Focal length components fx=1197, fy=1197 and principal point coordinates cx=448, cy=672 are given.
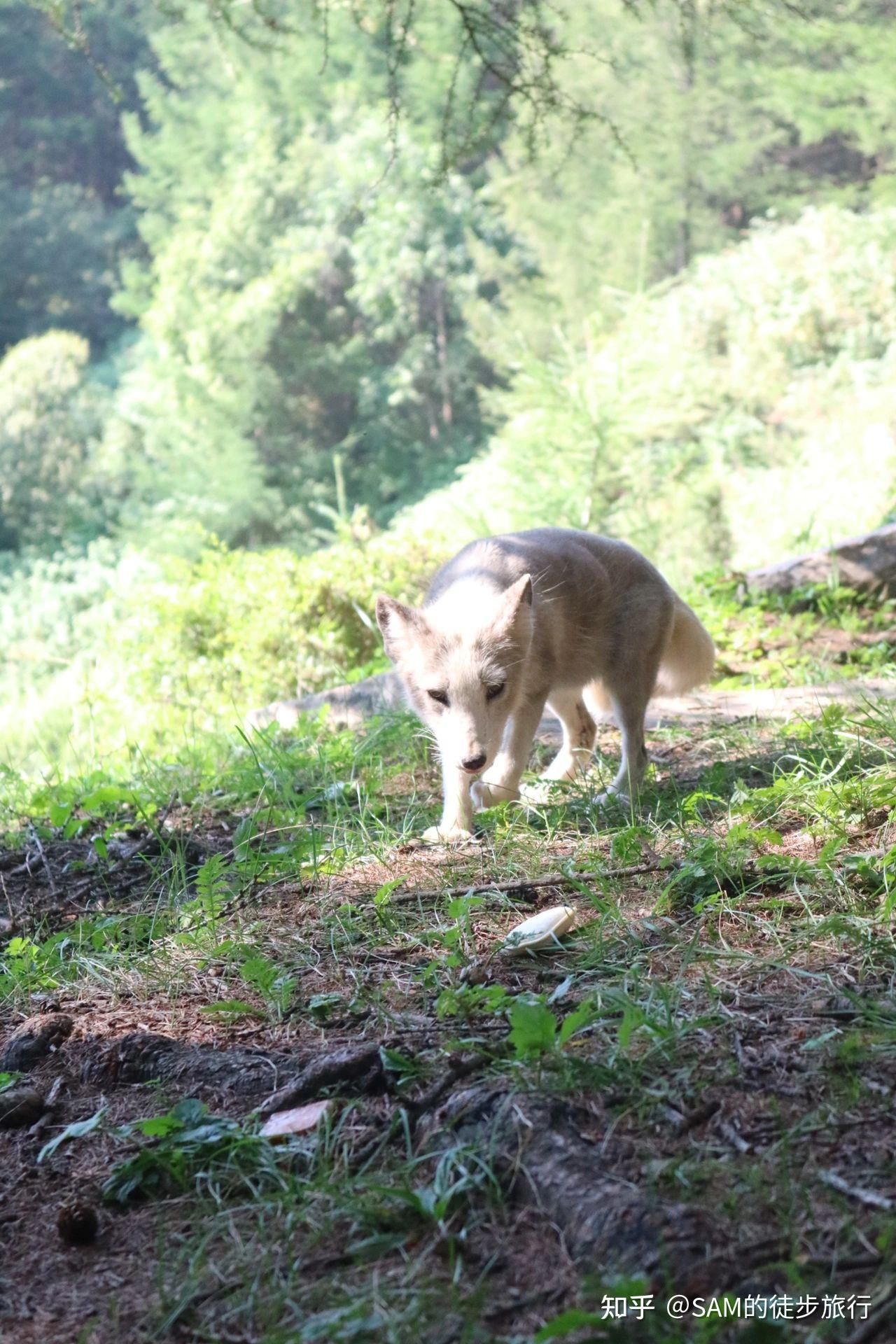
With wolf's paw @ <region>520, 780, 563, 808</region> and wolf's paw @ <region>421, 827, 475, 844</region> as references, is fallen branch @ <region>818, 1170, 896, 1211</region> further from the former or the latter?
wolf's paw @ <region>520, 780, 563, 808</region>

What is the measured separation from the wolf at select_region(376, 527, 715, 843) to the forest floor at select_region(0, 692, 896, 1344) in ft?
1.22

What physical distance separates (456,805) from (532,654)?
643 millimetres

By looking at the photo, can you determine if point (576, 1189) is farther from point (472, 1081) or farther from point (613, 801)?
point (613, 801)

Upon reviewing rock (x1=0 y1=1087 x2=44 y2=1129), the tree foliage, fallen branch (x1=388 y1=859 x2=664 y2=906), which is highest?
rock (x1=0 y1=1087 x2=44 y2=1129)

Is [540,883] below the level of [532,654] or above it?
below

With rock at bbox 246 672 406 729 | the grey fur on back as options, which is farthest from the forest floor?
rock at bbox 246 672 406 729

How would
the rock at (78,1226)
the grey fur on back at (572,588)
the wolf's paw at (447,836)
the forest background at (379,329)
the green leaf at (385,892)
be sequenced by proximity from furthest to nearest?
the forest background at (379,329)
the grey fur on back at (572,588)
the wolf's paw at (447,836)
the green leaf at (385,892)
the rock at (78,1226)

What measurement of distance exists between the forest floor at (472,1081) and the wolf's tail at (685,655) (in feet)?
4.04

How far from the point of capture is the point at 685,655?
5.42 m

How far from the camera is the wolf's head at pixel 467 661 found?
13.8ft

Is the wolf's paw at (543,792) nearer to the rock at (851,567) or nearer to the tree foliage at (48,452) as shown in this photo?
the rock at (851,567)

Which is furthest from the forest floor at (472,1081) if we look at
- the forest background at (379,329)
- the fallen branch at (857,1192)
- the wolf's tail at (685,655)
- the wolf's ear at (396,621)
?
the forest background at (379,329)

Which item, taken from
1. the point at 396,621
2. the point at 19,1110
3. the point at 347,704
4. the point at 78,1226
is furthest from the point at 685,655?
the point at 78,1226

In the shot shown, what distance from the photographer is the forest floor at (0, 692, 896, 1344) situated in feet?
5.96
